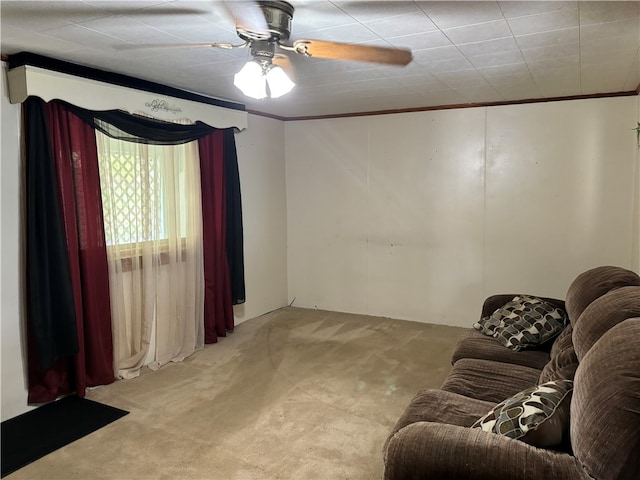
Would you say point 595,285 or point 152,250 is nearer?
point 595,285

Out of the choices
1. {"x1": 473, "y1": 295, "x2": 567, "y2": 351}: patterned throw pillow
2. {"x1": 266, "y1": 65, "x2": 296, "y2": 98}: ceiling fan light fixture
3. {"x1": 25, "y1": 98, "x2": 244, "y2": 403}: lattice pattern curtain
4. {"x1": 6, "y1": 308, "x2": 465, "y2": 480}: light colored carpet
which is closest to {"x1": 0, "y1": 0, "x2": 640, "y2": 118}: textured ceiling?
{"x1": 266, "y1": 65, "x2": 296, "y2": 98}: ceiling fan light fixture

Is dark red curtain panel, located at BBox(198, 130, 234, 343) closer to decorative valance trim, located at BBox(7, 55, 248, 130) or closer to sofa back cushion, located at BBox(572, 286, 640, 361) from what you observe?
decorative valance trim, located at BBox(7, 55, 248, 130)

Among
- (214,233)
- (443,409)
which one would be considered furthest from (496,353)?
(214,233)

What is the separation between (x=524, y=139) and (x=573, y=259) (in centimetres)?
116

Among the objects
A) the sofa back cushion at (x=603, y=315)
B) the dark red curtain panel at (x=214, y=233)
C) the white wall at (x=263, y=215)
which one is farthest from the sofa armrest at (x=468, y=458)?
the white wall at (x=263, y=215)

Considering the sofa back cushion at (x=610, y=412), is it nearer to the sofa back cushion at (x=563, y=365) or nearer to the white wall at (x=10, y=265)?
the sofa back cushion at (x=563, y=365)

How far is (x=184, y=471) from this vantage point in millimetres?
2434

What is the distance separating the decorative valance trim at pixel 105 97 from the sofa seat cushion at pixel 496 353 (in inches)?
107

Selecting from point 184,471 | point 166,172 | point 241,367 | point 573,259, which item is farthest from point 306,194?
point 184,471

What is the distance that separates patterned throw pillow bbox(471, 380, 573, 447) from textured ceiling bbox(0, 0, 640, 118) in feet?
5.10

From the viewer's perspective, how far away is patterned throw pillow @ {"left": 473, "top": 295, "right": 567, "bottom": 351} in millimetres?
2895

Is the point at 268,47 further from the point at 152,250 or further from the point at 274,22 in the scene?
the point at 152,250

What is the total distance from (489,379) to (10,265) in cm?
283

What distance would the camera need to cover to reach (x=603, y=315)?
2.02m
